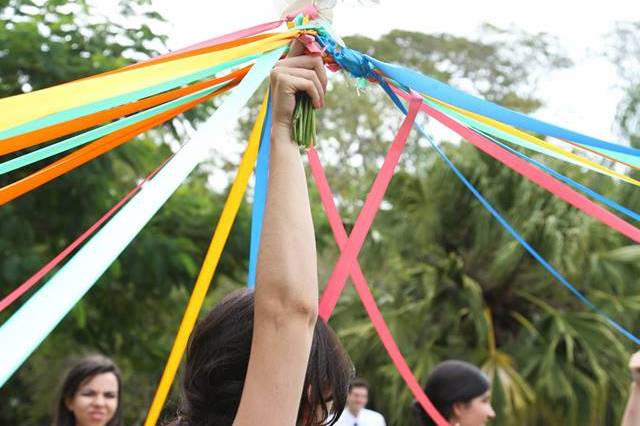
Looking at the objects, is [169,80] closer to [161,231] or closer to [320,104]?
[320,104]

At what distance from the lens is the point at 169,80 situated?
185 cm

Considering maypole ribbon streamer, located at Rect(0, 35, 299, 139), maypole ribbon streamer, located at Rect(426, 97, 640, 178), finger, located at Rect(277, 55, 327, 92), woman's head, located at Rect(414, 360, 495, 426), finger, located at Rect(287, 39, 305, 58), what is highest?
maypole ribbon streamer, located at Rect(426, 97, 640, 178)

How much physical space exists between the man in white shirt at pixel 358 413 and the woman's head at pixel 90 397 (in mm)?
1970

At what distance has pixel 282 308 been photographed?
1289mm

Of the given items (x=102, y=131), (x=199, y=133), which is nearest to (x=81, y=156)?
(x=102, y=131)

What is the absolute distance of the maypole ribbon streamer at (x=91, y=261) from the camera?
1194mm

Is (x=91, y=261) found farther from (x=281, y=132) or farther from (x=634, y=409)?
(x=634, y=409)

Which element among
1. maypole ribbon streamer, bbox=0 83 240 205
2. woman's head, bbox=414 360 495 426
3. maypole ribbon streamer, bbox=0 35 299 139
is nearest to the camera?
maypole ribbon streamer, bbox=0 35 299 139

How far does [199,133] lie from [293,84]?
1.01 feet

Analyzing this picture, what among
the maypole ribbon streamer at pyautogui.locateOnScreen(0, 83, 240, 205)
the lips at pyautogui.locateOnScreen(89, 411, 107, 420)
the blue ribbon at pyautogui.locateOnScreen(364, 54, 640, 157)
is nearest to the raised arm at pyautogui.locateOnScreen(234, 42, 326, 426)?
the blue ribbon at pyautogui.locateOnScreen(364, 54, 640, 157)

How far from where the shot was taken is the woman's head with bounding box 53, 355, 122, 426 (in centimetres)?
411

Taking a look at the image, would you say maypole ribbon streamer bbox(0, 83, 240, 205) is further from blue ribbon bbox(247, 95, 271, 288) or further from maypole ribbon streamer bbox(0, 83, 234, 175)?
blue ribbon bbox(247, 95, 271, 288)

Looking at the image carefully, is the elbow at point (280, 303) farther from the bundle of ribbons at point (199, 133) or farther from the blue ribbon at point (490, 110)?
the blue ribbon at point (490, 110)

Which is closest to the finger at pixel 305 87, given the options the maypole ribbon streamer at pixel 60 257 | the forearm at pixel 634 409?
the maypole ribbon streamer at pixel 60 257
